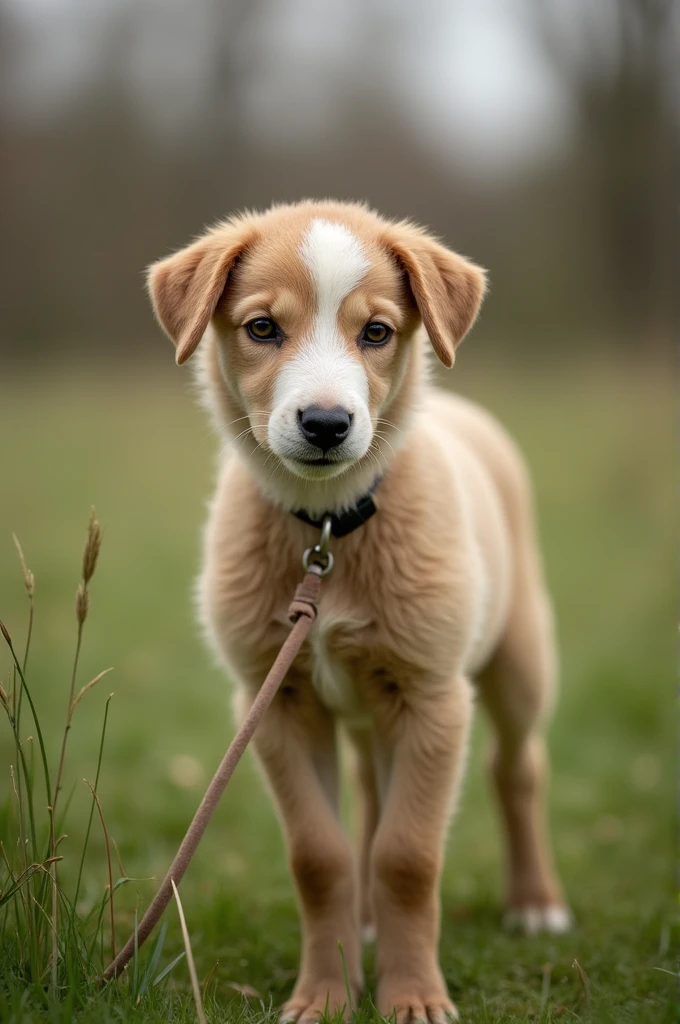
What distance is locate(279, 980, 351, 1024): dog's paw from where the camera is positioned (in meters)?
3.16

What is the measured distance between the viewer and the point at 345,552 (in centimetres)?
333

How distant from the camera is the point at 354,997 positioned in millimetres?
3289

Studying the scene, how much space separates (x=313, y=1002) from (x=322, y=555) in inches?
51.7

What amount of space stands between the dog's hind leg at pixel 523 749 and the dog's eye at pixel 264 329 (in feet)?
6.13

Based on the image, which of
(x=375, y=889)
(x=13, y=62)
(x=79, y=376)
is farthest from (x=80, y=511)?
(x=375, y=889)

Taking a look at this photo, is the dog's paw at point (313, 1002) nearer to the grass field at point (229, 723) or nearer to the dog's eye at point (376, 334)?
the grass field at point (229, 723)

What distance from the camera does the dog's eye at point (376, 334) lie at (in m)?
3.23

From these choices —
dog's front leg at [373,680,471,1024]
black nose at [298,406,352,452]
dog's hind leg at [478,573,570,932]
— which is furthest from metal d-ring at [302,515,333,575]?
dog's hind leg at [478,573,570,932]

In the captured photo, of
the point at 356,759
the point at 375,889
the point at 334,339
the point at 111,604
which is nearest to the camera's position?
the point at 334,339

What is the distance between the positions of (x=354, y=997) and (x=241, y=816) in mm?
2460

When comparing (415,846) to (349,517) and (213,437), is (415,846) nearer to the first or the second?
(349,517)

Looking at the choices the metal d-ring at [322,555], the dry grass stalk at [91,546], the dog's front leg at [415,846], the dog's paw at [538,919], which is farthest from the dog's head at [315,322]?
the dog's paw at [538,919]

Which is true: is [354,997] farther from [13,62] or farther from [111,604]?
[13,62]

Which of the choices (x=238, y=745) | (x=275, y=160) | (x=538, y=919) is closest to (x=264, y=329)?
(x=238, y=745)
